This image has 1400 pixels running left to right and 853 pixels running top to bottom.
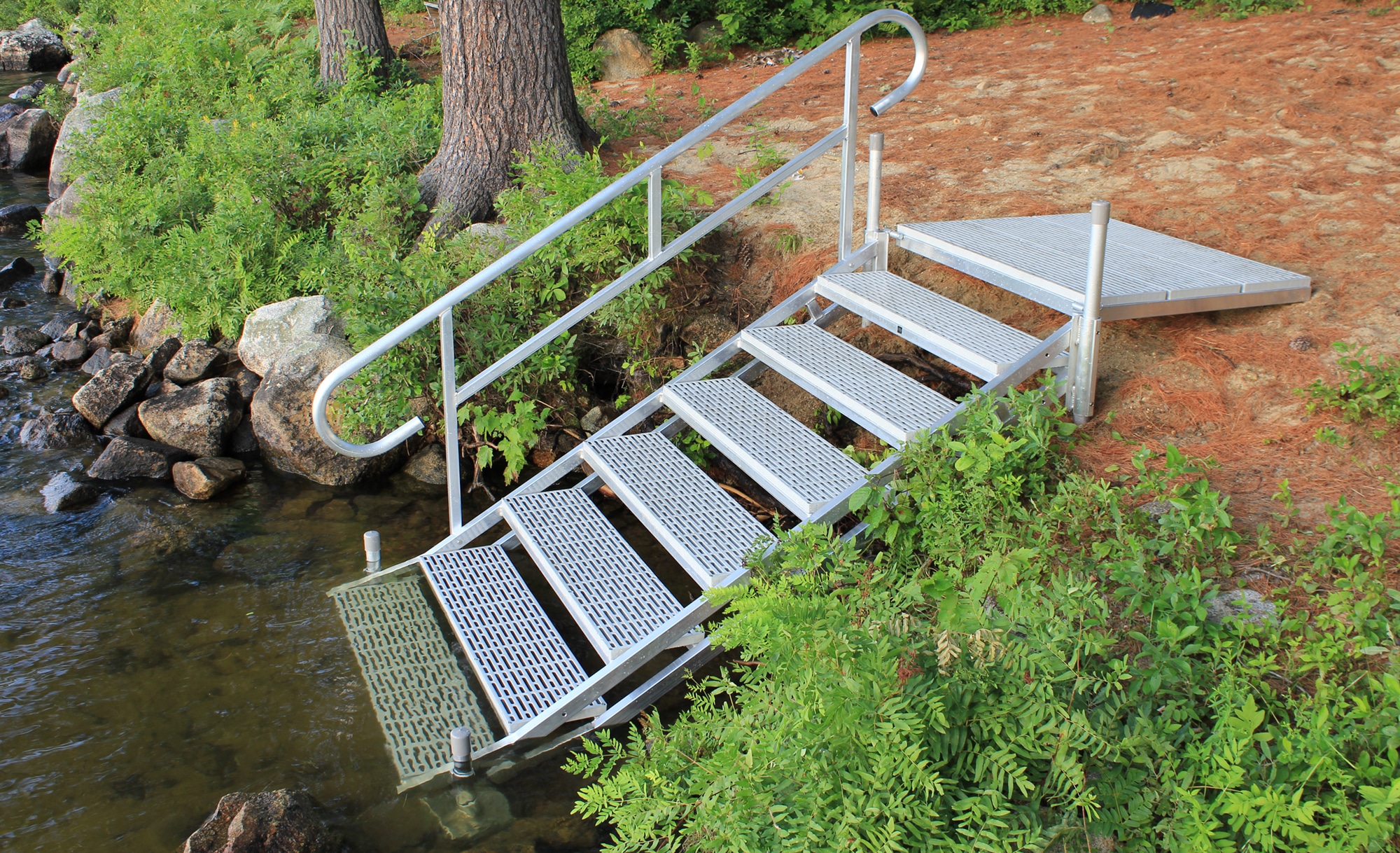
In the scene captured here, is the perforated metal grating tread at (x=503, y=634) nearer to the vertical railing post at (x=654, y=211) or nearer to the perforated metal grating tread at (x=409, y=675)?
the perforated metal grating tread at (x=409, y=675)

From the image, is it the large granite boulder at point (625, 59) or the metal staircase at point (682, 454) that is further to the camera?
the large granite boulder at point (625, 59)

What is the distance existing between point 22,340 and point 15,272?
223 centimetres

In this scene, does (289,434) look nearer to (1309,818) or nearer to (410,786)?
(410,786)

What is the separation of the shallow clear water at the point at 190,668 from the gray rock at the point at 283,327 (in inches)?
33.0

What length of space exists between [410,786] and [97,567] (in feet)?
9.22

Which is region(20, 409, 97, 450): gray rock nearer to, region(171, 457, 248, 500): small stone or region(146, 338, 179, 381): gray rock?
region(146, 338, 179, 381): gray rock

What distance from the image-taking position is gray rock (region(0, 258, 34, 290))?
33.0ft

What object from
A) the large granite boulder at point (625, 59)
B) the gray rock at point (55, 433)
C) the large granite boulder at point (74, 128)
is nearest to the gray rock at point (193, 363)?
the gray rock at point (55, 433)

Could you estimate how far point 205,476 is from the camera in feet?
20.7

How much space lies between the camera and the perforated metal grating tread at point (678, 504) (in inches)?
164

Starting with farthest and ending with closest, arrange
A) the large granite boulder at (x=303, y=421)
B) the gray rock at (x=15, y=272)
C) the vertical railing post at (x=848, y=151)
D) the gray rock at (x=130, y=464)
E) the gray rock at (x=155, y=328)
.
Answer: the gray rock at (x=15, y=272), the gray rock at (x=155, y=328), the gray rock at (x=130, y=464), the large granite boulder at (x=303, y=421), the vertical railing post at (x=848, y=151)

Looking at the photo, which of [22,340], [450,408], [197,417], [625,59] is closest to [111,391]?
[197,417]

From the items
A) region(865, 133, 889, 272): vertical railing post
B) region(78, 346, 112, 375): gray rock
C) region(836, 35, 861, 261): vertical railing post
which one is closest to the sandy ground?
region(865, 133, 889, 272): vertical railing post

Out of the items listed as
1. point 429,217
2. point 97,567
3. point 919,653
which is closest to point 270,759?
point 97,567
